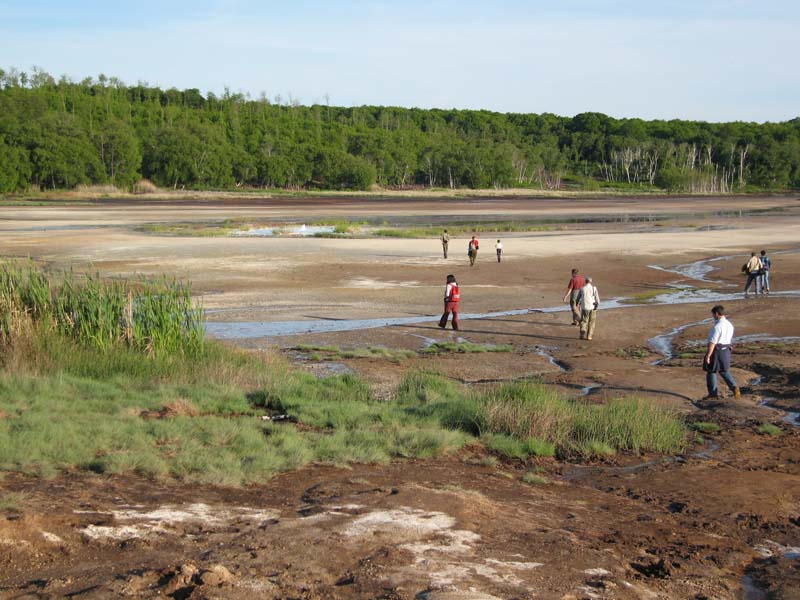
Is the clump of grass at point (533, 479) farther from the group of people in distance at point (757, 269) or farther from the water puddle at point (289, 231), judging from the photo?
the water puddle at point (289, 231)

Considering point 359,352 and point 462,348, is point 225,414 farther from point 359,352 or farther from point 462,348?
point 462,348

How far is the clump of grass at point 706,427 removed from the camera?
13391 millimetres

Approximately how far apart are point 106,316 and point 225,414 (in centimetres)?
422

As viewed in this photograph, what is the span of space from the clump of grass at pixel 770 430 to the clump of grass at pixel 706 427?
23.1 inches

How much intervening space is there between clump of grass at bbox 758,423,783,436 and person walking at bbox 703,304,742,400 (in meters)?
1.91

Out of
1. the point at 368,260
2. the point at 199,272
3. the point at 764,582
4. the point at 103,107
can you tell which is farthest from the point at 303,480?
the point at 103,107

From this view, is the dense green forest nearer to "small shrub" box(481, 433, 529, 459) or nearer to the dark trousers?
the dark trousers

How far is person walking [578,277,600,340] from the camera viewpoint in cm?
2133

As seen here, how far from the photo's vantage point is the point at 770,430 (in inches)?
523

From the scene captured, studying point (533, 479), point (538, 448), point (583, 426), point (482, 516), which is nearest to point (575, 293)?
point (583, 426)

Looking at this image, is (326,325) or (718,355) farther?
(326,325)

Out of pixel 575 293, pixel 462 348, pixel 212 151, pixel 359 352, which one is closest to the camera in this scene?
pixel 359 352

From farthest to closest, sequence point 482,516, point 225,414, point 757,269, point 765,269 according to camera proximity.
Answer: point 765,269
point 757,269
point 225,414
point 482,516

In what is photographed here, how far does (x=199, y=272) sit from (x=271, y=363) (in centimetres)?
2034
